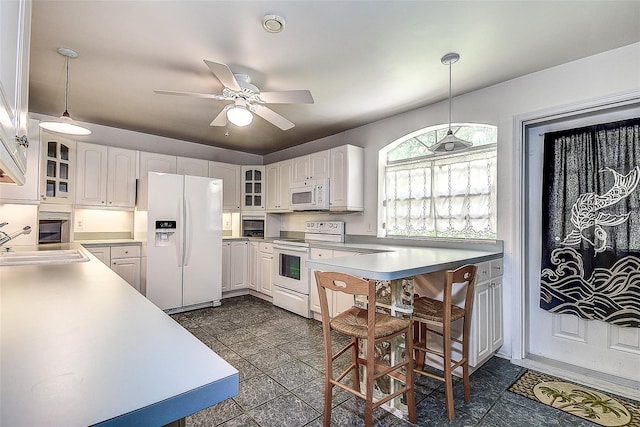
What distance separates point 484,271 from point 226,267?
359cm

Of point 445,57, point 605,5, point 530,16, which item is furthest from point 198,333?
point 605,5

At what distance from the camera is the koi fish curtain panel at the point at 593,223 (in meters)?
2.28

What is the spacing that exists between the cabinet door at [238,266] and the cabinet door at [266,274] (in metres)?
0.39

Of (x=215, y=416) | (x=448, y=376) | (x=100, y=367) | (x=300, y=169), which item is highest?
(x=300, y=169)

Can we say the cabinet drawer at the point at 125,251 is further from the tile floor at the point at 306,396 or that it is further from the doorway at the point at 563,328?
the doorway at the point at 563,328

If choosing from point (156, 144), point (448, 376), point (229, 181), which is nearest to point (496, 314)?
point (448, 376)

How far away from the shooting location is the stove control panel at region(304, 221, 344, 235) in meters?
4.15

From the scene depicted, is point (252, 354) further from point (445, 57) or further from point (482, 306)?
point (445, 57)

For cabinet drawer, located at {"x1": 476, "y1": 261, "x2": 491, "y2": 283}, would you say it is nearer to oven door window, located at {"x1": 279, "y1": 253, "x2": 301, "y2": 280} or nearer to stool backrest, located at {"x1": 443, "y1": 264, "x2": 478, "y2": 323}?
stool backrest, located at {"x1": 443, "y1": 264, "x2": 478, "y2": 323}

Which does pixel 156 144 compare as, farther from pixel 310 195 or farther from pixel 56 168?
pixel 310 195

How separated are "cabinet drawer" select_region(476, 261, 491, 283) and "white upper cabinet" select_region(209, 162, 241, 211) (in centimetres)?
387

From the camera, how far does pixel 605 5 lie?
1837 millimetres

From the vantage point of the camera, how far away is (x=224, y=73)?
2109mm

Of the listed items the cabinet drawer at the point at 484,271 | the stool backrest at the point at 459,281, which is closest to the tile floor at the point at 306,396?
the stool backrest at the point at 459,281
